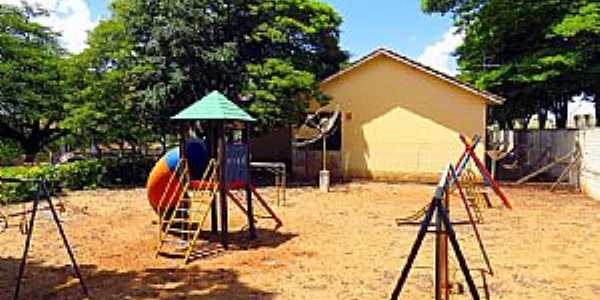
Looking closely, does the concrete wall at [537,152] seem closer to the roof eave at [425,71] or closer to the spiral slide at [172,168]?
the roof eave at [425,71]

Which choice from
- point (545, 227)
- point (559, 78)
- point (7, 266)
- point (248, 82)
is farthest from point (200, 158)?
point (559, 78)

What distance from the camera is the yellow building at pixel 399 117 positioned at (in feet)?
69.1

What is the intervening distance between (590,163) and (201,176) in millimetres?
12595

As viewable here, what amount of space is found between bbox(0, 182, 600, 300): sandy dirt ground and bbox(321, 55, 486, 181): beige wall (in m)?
6.30

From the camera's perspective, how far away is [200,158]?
36.3 ft

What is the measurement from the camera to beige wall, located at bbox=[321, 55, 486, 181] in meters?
21.1

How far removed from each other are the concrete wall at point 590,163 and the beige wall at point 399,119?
359cm

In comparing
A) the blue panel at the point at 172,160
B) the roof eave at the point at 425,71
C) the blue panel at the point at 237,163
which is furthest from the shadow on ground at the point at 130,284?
the roof eave at the point at 425,71

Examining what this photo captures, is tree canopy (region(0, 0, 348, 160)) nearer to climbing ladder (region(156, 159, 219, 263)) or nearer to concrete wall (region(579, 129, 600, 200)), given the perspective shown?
climbing ladder (region(156, 159, 219, 263))

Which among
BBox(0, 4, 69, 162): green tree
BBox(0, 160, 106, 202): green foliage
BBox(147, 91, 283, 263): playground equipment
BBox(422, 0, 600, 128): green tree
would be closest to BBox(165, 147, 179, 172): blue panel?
BBox(147, 91, 283, 263): playground equipment

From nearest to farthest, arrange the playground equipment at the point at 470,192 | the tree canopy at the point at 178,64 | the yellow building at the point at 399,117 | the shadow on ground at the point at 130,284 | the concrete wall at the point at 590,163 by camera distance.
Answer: the shadow on ground at the point at 130,284 < the playground equipment at the point at 470,192 < the concrete wall at the point at 590,163 < the tree canopy at the point at 178,64 < the yellow building at the point at 399,117

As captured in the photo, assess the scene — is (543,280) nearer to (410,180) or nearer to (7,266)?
(7,266)

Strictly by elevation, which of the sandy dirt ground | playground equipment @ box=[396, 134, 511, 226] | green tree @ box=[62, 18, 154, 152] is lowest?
the sandy dirt ground

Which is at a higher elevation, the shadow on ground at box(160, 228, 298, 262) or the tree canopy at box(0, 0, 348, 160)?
the tree canopy at box(0, 0, 348, 160)
